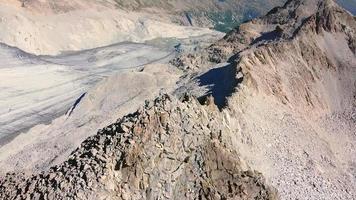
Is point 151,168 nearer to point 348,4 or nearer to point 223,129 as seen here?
point 223,129

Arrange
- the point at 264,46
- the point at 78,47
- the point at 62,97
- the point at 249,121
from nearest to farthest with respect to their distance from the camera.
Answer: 1. the point at 249,121
2. the point at 264,46
3. the point at 62,97
4. the point at 78,47

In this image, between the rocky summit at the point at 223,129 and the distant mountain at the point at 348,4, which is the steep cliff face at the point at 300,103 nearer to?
the rocky summit at the point at 223,129

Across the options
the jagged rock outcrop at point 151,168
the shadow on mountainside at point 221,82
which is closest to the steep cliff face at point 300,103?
the shadow on mountainside at point 221,82

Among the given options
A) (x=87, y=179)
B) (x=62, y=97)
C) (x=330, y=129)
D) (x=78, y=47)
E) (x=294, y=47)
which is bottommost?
(x=78, y=47)

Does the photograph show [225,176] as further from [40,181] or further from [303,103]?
[303,103]

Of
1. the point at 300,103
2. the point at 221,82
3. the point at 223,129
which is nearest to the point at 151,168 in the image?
the point at 223,129

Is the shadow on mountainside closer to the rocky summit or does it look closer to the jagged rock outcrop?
the rocky summit

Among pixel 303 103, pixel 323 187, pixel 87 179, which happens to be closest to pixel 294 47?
pixel 303 103
